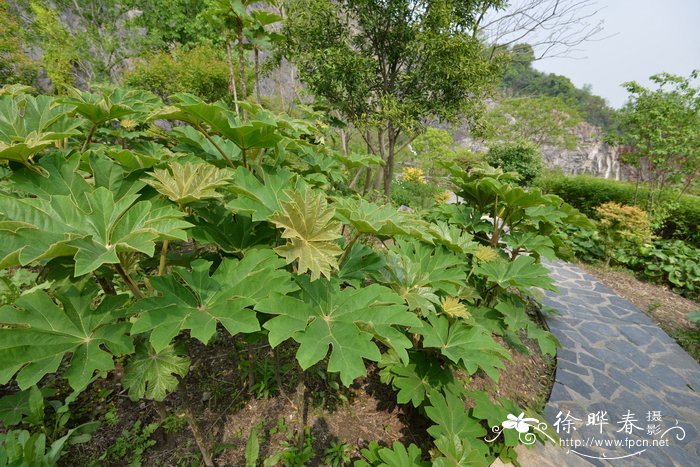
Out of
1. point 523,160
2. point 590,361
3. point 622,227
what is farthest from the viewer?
point 523,160

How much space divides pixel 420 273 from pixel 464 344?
44cm

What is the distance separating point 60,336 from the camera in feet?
3.14

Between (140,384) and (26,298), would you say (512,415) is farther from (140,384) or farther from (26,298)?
(26,298)

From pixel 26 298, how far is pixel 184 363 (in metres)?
0.49

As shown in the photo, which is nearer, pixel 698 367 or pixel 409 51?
pixel 698 367

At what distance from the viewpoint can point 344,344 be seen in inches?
39.9

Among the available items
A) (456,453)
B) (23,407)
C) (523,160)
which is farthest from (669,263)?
(23,407)

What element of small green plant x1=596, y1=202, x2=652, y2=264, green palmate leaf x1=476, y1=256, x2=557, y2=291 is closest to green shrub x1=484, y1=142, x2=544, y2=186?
small green plant x1=596, y1=202, x2=652, y2=264

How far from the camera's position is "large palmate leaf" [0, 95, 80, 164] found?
0.99 meters

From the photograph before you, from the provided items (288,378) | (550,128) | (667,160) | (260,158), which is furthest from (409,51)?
(550,128)

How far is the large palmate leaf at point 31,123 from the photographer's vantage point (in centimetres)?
99

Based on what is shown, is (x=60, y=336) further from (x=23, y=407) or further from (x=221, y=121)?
(x=23, y=407)

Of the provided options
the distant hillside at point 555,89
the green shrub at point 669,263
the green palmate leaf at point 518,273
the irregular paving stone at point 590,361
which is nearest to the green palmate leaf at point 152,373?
the green palmate leaf at point 518,273

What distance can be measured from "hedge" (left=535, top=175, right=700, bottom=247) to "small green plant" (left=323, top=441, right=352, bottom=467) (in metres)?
7.94
